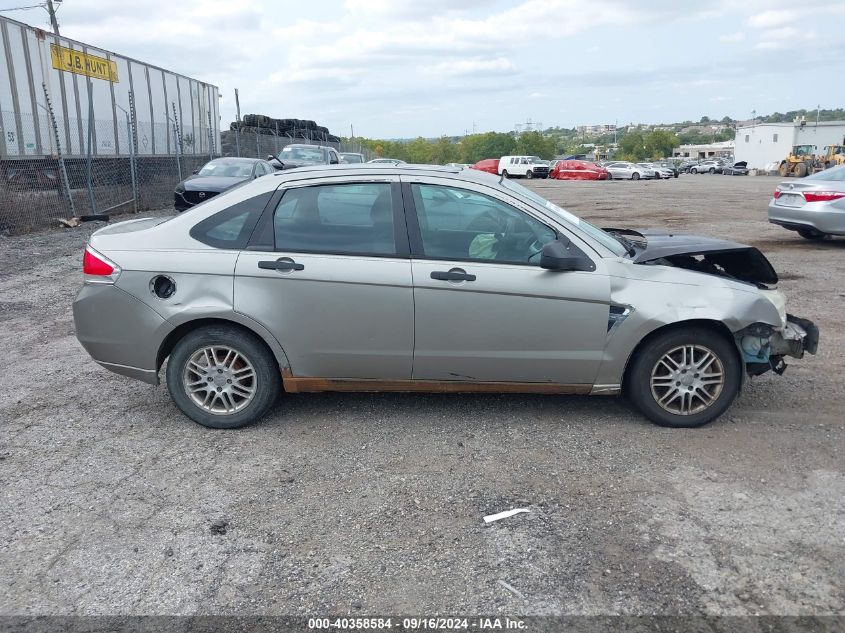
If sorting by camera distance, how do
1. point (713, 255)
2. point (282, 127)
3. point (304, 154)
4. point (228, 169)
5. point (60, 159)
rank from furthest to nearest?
point (282, 127) → point (304, 154) → point (228, 169) → point (60, 159) → point (713, 255)

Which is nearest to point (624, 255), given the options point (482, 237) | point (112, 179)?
point (482, 237)

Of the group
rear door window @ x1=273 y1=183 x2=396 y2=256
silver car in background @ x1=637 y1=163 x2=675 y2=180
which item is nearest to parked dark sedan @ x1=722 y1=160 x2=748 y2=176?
silver car in background @ x1=637 y1=163 x2=675 y2=180

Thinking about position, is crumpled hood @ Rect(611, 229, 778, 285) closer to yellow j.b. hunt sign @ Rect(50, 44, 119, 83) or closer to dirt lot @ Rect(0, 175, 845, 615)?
dirt lot @ Rect(0, 175, 845, 615)

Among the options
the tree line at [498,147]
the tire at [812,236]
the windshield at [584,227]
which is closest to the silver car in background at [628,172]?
the tire at [812,236]

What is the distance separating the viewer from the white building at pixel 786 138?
75.2 metres

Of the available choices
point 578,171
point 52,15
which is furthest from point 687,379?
point 578,171

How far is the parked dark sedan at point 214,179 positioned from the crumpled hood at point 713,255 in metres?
11.2

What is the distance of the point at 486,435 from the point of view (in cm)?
459

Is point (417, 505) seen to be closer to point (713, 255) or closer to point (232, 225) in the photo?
point (232, 225)

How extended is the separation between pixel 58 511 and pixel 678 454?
3.45 metres

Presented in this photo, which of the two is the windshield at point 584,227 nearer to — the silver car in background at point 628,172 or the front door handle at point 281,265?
the front door handle at point 281,265

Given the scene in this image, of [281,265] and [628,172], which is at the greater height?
[281,265]

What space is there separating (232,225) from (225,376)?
98cm

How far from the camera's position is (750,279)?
5234mm
